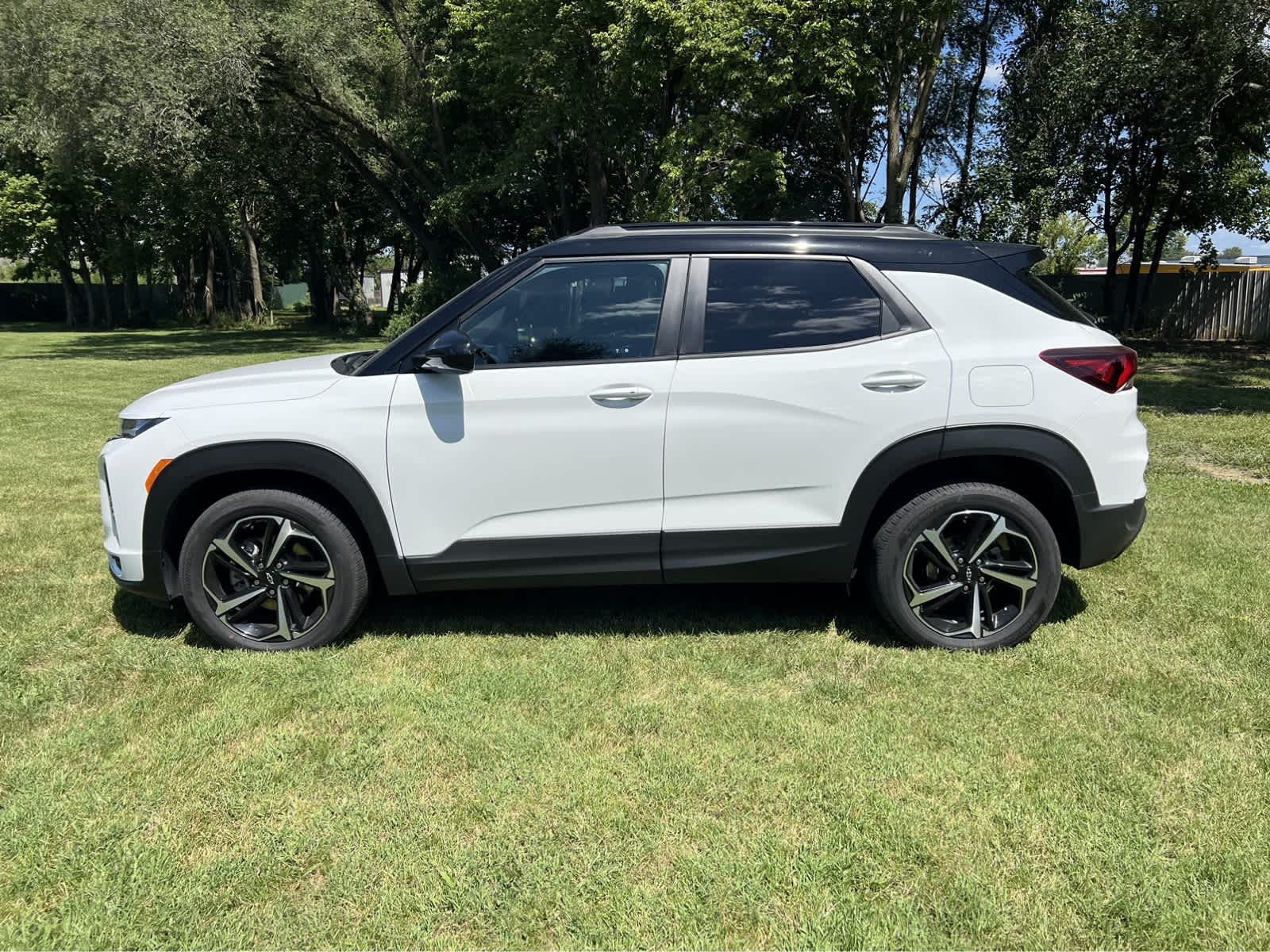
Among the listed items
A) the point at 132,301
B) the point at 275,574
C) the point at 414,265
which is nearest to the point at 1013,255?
the point at 275,574

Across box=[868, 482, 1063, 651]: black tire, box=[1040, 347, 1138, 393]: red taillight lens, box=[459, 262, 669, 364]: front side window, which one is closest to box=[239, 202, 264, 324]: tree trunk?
box=[459, 262, 669, 364]: front side window

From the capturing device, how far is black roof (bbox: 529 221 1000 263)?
3.89 meters

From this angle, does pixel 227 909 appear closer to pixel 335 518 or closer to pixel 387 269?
pixel 335 518

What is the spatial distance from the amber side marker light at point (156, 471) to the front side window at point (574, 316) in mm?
1395

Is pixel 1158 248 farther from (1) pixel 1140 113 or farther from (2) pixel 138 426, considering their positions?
(2) pixel 138 426

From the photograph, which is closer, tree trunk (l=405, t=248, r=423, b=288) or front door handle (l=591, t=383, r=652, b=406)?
front door handle (l=591, t=383, r=652, b=406)

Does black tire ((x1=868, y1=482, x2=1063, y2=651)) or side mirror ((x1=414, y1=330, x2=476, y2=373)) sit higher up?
side mirror ((x1=414, y1=330, x2=476, y2=373))

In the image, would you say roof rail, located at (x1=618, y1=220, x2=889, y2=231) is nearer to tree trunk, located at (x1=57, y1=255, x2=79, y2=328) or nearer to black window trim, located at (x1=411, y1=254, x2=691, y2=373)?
black window trim, located at (x1=411, y1=254, x2=691, y2=373)

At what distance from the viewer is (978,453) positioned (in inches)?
151

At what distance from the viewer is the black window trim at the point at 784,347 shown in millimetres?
3814

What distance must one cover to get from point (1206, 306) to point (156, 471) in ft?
83.7

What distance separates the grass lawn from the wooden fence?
69.7 ft

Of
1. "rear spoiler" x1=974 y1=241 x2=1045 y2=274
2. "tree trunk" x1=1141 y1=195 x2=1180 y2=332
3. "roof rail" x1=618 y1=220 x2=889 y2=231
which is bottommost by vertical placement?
"rear spoiler" x1=974 y1=241 x2=1045 y2=274

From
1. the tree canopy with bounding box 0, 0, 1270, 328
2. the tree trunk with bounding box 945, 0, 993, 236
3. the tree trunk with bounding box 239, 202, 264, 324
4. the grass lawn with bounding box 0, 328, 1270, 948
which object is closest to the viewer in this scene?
the grass lawn with bounding box 0, 328, 1270, 948
